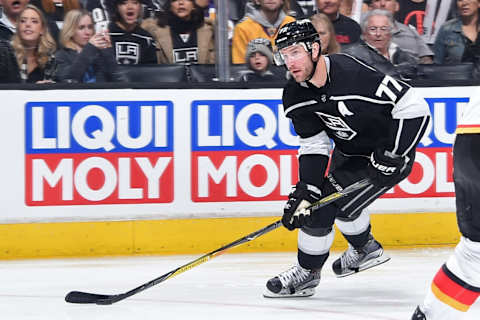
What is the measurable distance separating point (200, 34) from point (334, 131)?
1.32m

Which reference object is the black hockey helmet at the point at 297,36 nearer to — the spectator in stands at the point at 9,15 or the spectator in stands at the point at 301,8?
the spectator in stands at the point at 301,8

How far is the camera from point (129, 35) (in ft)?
15.1

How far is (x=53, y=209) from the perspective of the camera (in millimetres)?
4539

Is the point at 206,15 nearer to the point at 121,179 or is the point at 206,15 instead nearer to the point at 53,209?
the point at 121,179

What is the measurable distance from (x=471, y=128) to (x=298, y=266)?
129cm

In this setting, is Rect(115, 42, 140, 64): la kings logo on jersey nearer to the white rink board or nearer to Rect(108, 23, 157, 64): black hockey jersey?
Rect(108, 23, 157, 64): black hockey jersey

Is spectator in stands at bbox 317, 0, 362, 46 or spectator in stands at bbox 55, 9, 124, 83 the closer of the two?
spectator in stands at bbox 55, 9, 124, 83

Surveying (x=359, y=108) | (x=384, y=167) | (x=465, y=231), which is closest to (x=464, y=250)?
(x=465, y=231)

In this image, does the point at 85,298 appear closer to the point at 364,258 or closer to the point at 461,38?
the point at 364,258

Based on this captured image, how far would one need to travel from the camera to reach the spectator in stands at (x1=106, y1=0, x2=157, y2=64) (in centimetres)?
456

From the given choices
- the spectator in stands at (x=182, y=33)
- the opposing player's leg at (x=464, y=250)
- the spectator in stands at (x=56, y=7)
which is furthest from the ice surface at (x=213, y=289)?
the spectator in stands at (x=56, y=7)

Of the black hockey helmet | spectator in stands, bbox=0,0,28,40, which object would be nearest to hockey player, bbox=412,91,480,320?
the black hockey helmet

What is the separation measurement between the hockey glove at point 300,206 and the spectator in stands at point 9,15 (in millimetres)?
1672

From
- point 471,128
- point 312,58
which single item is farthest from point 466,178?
point 312,58
